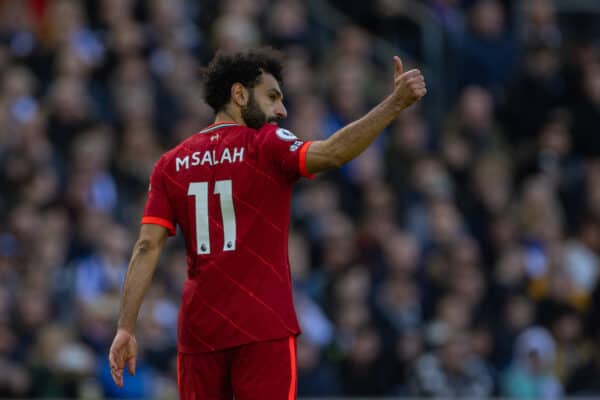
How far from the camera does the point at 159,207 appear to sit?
258 inches

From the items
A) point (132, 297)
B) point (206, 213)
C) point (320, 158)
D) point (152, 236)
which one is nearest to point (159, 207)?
point (152, 236)

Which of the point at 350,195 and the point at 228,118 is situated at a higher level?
the point at 350,195

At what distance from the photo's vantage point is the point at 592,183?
580 inches

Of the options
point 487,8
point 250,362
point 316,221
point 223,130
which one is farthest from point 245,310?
point 487,8

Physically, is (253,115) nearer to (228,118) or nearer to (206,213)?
(228,118)

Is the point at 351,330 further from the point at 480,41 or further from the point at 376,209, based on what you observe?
the point at 480,41

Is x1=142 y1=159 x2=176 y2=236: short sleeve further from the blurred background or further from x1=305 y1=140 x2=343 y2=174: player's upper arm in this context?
the blurred background

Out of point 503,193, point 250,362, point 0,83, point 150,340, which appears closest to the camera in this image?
point 250,362

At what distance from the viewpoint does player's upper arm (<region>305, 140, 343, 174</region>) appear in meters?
6.01

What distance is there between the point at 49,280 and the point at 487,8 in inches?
263

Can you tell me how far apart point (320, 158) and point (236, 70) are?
84 cm

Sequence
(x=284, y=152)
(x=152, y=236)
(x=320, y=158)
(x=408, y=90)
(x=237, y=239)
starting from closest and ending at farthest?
(x=408, y=90) < (x=320, y=158) < (x=284, y=152) < (x=237, y=239) < (x=152, y=236)

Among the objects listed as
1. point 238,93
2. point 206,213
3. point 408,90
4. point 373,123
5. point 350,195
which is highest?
point 350,195

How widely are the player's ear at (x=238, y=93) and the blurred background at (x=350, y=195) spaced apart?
17.7 ft
